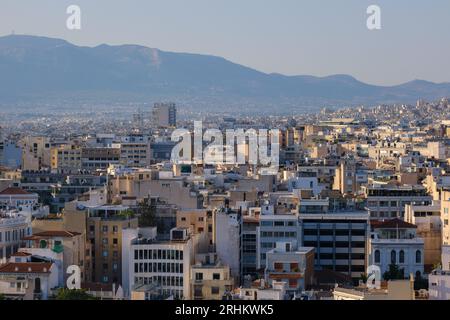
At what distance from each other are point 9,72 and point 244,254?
49.6m

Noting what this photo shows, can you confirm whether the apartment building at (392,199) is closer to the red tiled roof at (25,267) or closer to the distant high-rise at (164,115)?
the red tiled roof at (25,267)

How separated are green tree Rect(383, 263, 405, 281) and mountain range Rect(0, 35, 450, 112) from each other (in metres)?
45.8

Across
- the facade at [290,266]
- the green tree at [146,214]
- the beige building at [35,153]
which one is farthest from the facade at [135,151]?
the facade at [290,266]

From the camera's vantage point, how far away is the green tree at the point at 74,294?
10266 millimetres

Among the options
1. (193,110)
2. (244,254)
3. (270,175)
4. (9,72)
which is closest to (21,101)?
(9,72)

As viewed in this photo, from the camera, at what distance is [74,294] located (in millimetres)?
10445

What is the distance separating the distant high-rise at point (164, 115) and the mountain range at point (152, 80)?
254 centimetres

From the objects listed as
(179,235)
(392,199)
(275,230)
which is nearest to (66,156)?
(392,199)

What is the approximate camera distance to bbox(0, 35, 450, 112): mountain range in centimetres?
6344

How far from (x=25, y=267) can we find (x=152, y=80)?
207 feet

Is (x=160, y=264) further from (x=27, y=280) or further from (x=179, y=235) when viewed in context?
(x=27, y=280)

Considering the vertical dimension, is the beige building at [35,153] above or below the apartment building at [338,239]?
above
